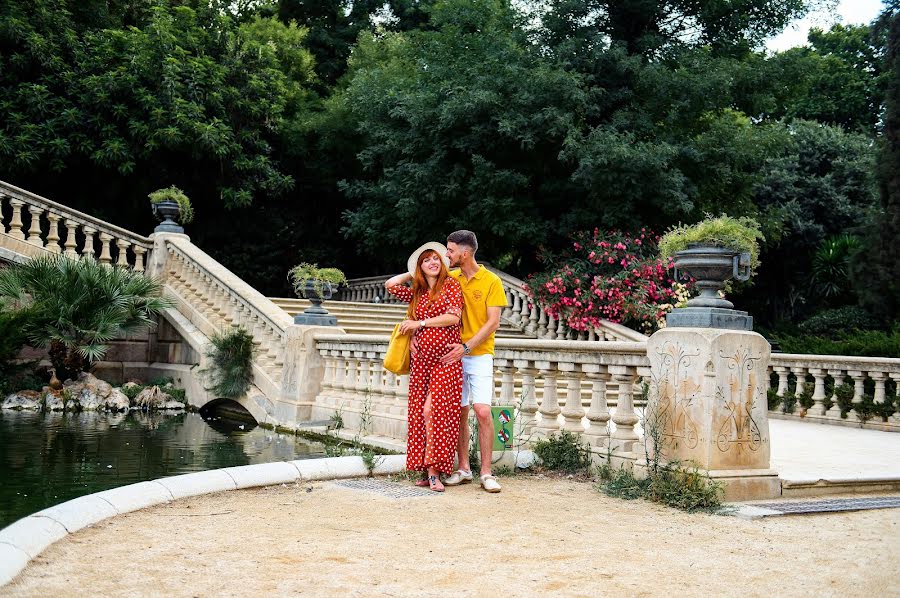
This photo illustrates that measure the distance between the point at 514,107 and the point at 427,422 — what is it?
35.0 feet

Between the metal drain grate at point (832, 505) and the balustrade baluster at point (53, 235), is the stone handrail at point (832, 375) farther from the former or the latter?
the balustrade baluster at point (53, 235)

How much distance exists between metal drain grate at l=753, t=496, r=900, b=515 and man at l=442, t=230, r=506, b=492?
6.50 feet

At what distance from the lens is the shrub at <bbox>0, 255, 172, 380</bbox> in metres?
12.9

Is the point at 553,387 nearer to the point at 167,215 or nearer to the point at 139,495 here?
the point at 139,495

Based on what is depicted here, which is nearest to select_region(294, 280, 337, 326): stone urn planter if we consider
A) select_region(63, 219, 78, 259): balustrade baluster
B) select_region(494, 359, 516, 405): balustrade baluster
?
select_region(494, 359, 516, 405): balustrade baluster

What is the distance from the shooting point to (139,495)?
220 inches

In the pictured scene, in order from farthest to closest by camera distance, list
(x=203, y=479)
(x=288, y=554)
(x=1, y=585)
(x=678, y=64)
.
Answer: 1. (x=678, y=64)
2. (x=203, y=479)
3. (x=288, y=554)
4. (x=1, y=585)

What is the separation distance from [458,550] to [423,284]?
2461 millimetres

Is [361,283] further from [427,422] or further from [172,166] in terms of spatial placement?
[427,422]

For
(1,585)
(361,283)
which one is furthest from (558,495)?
(361,283)

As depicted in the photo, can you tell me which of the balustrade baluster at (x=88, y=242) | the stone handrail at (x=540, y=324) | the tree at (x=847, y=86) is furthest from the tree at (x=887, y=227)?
Result: the balustrade baluster at (x=88, y=242)

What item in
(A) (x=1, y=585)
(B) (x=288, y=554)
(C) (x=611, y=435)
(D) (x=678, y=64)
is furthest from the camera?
(D) (x=678, y=64)

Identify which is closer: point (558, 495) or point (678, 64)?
point (558, 495)

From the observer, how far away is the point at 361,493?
6336 mm
